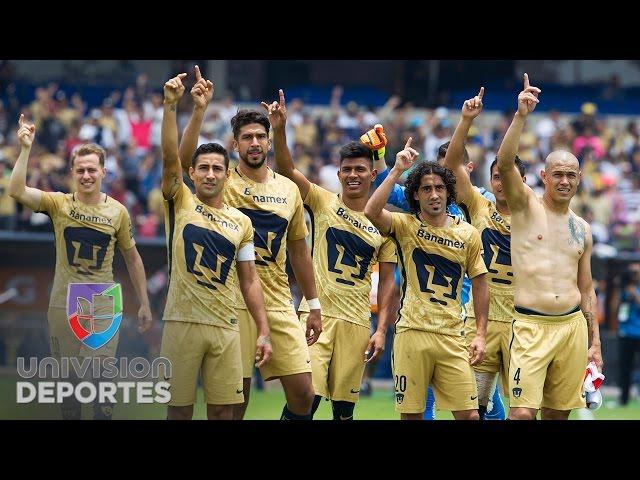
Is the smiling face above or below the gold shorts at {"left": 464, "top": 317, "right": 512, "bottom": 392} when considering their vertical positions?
above

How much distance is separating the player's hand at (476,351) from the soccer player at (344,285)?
1012mm

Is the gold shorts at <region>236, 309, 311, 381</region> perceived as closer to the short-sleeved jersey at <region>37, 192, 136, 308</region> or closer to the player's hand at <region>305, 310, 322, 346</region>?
the player's hand at <region>305, 310, 322, 346</region>

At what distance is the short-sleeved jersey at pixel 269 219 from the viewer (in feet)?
34.0

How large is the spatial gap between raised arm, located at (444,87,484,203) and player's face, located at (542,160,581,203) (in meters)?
0.81

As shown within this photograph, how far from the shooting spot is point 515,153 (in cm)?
988

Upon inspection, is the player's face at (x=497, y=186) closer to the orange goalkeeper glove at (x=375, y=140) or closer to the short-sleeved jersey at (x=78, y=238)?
the orange goalkeeper glove at (x=375, y=140)

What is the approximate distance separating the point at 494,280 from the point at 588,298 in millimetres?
1290

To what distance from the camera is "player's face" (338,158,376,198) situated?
10867mm

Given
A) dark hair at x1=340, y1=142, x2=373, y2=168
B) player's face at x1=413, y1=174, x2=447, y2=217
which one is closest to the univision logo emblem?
dark hair at x1=340, y1=142, x2=373, y2=168

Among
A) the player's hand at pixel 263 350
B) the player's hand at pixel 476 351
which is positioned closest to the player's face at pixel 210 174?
the player's hand at pixel 263 350

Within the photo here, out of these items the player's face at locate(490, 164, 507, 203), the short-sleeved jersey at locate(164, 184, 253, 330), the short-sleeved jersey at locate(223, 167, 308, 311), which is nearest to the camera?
the short-sleeved jersey at locate(164, 184, 253, 330)
